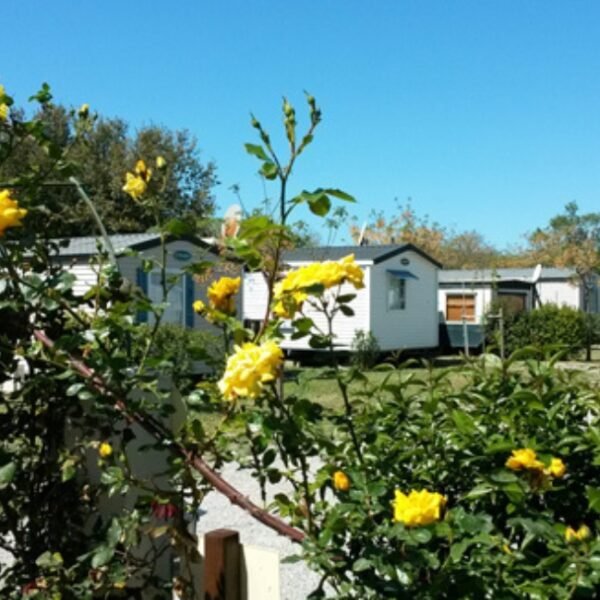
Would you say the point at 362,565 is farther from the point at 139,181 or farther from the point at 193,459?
the point at 139,181

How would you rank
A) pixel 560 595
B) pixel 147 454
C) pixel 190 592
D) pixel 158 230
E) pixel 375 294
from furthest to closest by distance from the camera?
pixel 375 294, pixel 147 454, pixel 190 592, pixel 158 230, pixel 560 595

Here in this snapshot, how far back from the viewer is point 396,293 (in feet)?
62.4

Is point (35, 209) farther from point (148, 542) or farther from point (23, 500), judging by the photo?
point (148, 542)

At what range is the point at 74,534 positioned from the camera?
1.49 m

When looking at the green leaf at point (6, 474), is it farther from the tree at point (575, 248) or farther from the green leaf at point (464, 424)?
the tree at point (575, 248)

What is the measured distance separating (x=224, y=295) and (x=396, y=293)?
18.0 m

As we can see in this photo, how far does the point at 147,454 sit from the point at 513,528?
0.71m

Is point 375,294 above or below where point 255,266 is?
above

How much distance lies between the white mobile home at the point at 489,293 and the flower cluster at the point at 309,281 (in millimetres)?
17218

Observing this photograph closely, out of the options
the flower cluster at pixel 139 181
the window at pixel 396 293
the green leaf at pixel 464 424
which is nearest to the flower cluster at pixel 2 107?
the flower cluster at pixel 139 181

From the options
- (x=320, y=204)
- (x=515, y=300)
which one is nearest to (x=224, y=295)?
(x=320, y=204)

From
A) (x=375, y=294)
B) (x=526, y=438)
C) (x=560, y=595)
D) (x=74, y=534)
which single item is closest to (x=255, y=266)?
(x=526, y=438)

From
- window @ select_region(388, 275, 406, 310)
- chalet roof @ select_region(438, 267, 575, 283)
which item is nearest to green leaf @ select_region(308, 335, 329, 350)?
window @ select_region(388, 275, 406, 310)

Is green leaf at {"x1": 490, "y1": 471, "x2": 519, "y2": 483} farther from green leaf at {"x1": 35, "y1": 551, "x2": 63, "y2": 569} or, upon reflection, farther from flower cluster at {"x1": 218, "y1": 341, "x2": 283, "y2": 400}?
green leaf at {"x1": 35, "y1": 551, "x2": 63, "y2": 569}
